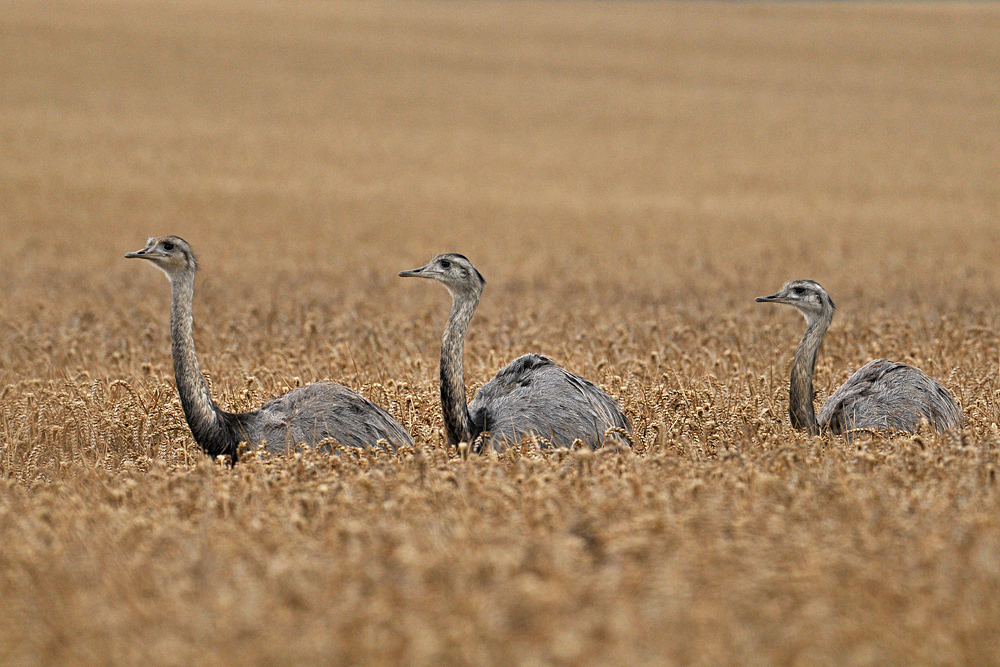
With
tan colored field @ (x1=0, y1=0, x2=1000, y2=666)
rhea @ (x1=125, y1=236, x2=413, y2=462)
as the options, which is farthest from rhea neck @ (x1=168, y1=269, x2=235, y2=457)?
tan colored field @ (x1=0, y1=0, x2=1000, y2=666)

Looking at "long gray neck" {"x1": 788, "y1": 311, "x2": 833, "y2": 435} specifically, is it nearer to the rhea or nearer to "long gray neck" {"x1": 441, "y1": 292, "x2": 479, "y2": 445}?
"long gray neck" {"x1": 441, "y1": 292, "x2": 479, "y2": 445}

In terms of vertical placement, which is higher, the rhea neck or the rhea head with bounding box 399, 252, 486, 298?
the rhea head with bounding box 399, 252, 486, 298

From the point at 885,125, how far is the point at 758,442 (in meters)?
34.3

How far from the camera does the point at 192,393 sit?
19.1ft

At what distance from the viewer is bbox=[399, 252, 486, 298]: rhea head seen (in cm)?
608

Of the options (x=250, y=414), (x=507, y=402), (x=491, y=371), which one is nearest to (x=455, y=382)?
(x=507, y=402)

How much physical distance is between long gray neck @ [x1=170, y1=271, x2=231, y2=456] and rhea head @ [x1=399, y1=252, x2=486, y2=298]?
1263 millimetres

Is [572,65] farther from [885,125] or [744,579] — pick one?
[744,579]

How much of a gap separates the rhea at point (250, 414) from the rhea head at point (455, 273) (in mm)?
853

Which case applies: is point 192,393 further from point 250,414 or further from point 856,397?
point 856,397

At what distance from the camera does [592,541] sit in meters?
3.91

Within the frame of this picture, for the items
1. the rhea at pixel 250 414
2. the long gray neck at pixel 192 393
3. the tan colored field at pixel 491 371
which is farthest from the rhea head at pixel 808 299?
the long gray neck at pixel 192 393

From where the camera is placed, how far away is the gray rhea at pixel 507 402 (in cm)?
599

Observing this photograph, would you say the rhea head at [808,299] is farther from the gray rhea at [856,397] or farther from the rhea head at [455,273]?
the rhea head at [455,273]
